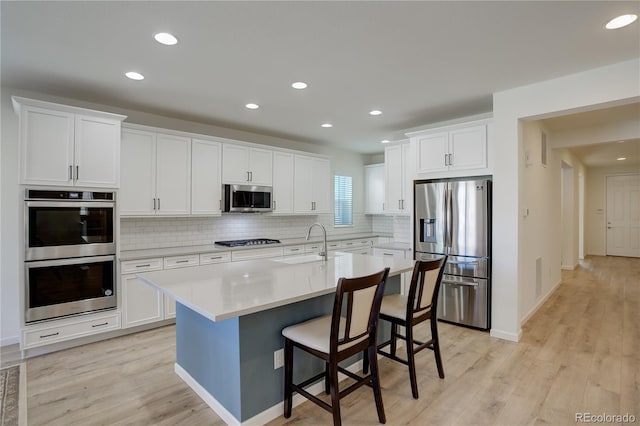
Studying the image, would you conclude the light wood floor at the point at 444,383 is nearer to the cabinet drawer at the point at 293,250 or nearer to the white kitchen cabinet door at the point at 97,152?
the white kitchen cabinet door at the point at 97,152

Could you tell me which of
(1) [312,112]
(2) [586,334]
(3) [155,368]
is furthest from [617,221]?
(3) [155,368]

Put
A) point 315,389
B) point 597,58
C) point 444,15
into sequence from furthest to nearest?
point 597,58 → point 315,389 → point 444,15

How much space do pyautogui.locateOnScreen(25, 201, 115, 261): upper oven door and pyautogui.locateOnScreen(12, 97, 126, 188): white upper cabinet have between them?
8.8 inches

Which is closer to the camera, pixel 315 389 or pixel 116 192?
pixel 315 389

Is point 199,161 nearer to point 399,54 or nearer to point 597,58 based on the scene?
point 399,54

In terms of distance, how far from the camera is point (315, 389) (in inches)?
97.9

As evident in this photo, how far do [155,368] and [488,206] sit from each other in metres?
3.70

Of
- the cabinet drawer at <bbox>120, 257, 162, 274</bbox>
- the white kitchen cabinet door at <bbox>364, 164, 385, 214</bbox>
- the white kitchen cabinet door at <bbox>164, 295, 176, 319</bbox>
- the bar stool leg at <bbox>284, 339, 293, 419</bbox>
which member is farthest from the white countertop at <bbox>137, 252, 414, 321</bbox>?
the white kitchen cabinet door at <bbox>364, 164, 385, 214</bbox>

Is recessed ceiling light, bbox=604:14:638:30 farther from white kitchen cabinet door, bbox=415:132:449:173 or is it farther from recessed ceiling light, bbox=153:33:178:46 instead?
recessed ceiling light, bbox=153:33:178:46

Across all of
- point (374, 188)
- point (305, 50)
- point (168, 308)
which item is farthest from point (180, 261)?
point (374, 188)

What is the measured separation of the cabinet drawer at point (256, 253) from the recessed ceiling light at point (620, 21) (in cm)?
417

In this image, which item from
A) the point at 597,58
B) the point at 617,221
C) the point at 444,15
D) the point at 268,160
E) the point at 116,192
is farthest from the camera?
the point at 617,221

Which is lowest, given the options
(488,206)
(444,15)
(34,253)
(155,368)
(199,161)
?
(155,368)

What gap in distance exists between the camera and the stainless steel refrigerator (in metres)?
3.71
